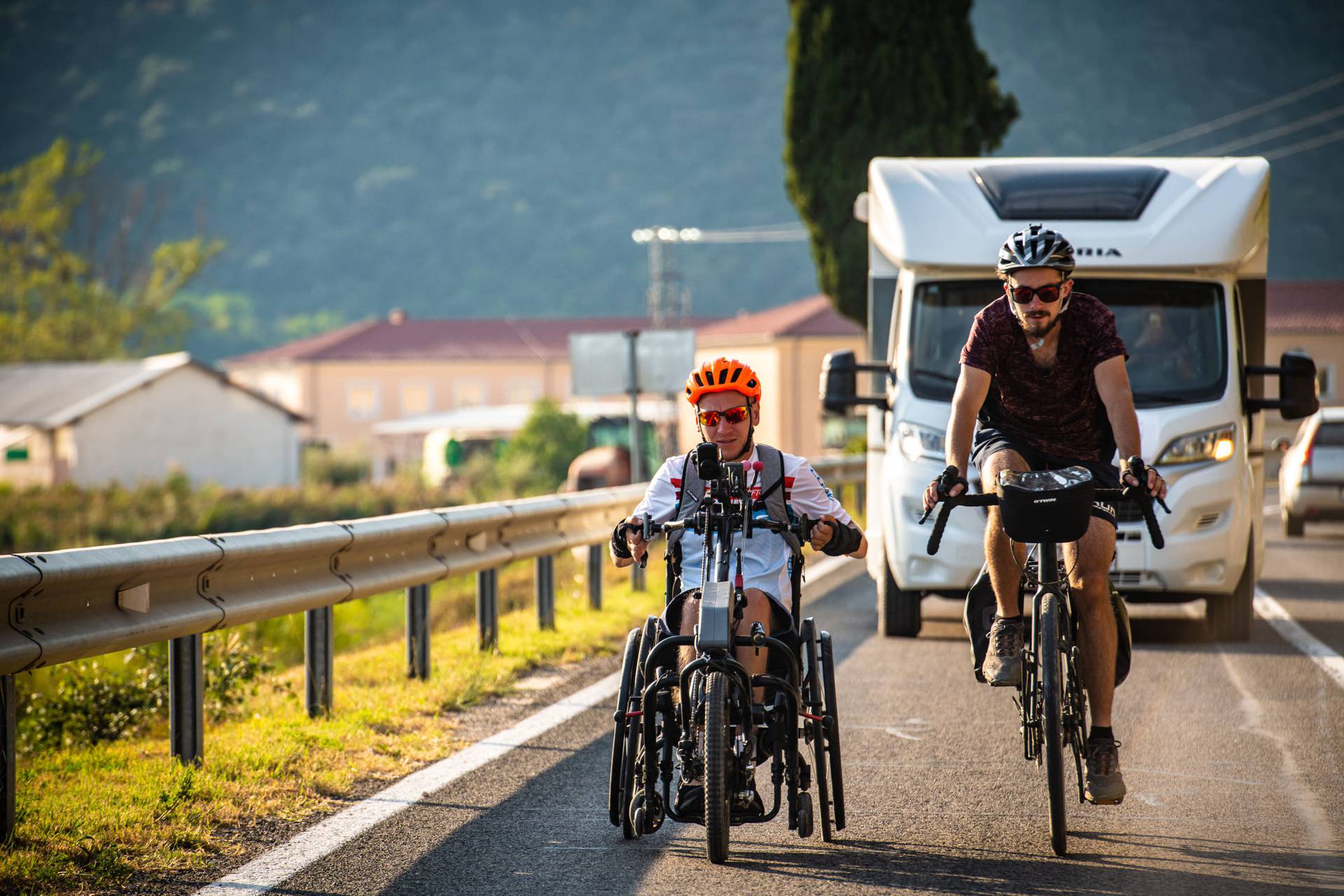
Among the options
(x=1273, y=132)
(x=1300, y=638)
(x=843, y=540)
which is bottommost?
(x=1300, y=638)

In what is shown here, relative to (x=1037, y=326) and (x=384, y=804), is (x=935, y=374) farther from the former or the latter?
(x=384, y=804)

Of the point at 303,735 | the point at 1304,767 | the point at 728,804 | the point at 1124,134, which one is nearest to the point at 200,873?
the point at 728,804

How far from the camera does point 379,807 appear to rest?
5.76 m

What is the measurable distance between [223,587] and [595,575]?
5415 millimetres

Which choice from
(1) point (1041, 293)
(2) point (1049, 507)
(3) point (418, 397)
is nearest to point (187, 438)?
(3) point (418, 397)

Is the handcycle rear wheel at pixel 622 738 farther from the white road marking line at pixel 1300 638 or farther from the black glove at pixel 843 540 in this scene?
the white road marking line at pixel 1300 638

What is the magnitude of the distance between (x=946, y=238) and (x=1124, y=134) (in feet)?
602

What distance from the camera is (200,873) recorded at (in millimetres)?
4875

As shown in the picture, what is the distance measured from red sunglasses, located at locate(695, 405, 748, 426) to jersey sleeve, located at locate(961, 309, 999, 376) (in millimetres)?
833

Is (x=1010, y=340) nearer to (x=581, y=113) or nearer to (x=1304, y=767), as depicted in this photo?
(x=1304, y=767)

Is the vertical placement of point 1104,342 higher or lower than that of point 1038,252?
lower

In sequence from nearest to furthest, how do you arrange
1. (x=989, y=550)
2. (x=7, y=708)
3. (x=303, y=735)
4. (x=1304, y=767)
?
(x=7, y=708) → (x=989, y=550) → (x=1304, y=767) → (x=303, y=735)

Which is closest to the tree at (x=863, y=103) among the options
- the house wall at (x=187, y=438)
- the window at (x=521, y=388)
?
the house wall at (x=187, y=438)

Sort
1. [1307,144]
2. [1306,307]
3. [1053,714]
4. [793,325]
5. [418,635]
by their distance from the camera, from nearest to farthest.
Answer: [1053,714], [418,635], [793,325], [1306,307], [1307,144]
